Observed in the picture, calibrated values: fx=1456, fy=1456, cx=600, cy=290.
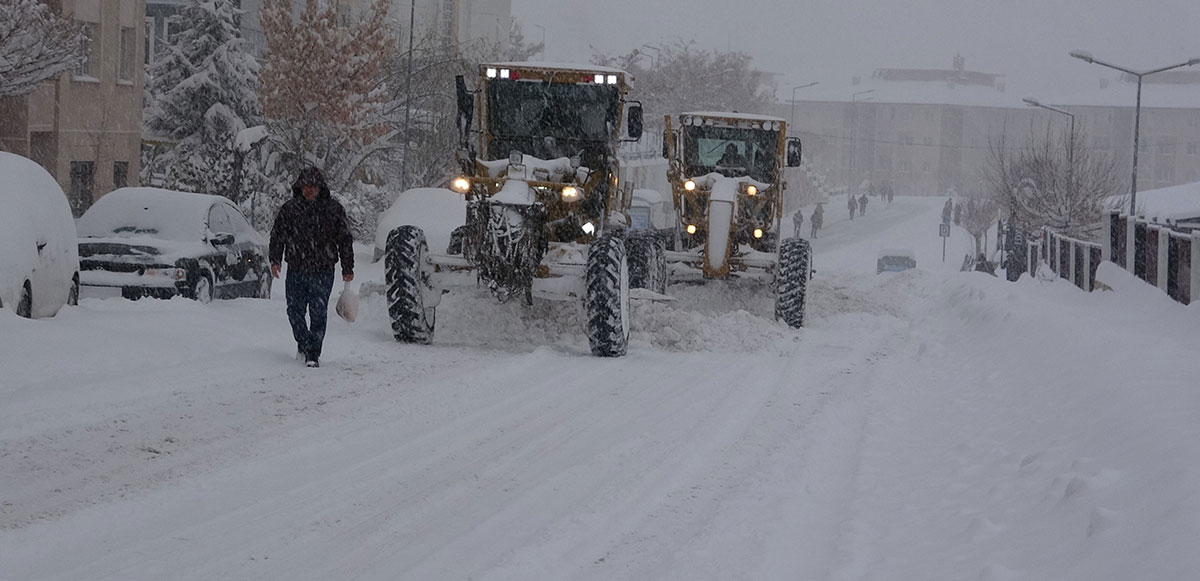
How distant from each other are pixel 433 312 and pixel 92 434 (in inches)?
226

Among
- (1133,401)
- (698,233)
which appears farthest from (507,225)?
(698,233)

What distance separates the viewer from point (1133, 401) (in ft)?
28.7

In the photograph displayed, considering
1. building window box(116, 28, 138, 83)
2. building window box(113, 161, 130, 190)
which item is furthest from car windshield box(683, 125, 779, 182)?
building window box(113, 161, 130, 190)

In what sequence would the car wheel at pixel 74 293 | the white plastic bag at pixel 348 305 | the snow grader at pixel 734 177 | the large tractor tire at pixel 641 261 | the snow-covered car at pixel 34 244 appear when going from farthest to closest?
the snow grader at pixel 734 177 < the large tractor tire at pixel 641 261 < the car wheel at pixel 74 293 < the white plastic bag at pixel 348 305 < the snow-covered car at pixel 34 244

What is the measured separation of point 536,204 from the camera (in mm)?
13227

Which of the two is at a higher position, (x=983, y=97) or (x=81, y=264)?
(x=983, y=97)

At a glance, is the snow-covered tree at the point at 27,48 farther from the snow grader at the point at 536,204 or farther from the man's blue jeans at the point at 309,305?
the man's blue jeans at the point at 309,305

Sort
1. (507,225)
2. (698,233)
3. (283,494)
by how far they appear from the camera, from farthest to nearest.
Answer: (698,233)
(507,225)
(283,494)

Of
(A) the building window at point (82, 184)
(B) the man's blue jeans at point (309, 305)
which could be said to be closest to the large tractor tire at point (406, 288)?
(B) the man's blue jeans at point (309, 305)

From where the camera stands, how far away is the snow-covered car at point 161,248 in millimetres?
15289

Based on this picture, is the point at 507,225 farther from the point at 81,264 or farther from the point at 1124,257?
the point at 1124,257

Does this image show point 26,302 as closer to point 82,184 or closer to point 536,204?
point 536,204

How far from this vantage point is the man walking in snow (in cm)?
1134

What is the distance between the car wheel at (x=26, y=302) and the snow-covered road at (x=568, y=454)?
0.41 m
